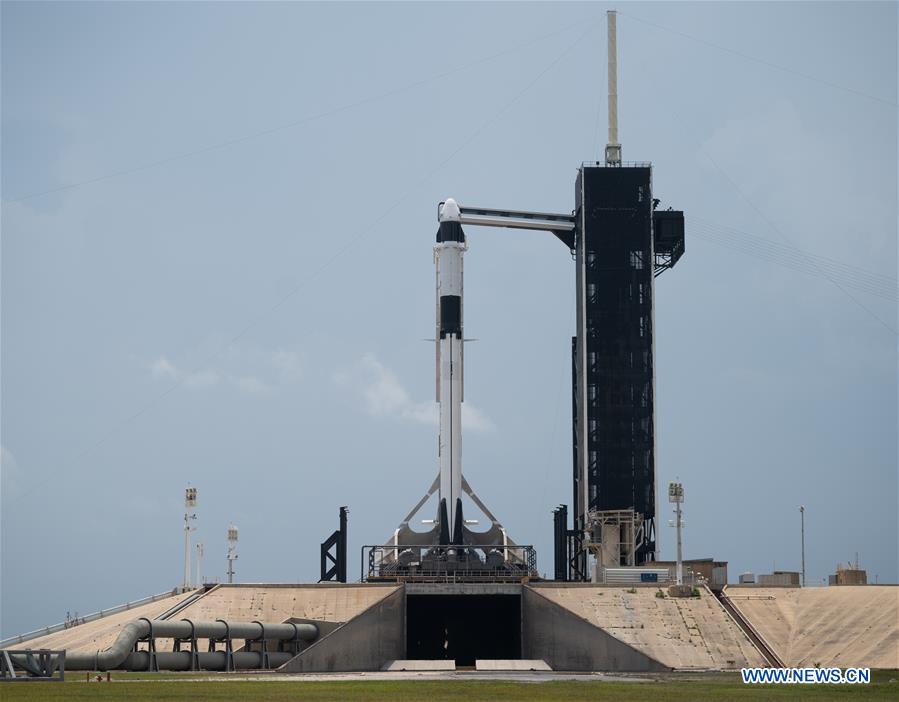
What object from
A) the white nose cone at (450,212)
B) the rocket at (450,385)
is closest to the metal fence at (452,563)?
the rocket at (450,385)

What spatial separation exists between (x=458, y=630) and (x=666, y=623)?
58.5 feet

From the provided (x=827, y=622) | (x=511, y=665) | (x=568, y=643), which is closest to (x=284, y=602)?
(x=511, y=665)

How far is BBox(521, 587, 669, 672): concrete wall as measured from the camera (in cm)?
5612

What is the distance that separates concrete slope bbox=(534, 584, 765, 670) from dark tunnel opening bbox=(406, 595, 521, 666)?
8693 millimetres

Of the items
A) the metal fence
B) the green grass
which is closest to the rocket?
the metal fence

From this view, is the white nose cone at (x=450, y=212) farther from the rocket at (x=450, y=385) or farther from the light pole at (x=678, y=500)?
the light pole at (x=678, y=500)

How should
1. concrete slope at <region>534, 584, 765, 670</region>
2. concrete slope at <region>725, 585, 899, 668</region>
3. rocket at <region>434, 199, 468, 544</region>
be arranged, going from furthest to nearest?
rocket at <region>434, 199, 468, 544</region>
concrete slope at <region>534, 584, 765, 670</region>
concrete slope at <region>725, 585, 899, 668</region>

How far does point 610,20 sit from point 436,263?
21.8 m

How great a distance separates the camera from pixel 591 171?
8575 centimetres

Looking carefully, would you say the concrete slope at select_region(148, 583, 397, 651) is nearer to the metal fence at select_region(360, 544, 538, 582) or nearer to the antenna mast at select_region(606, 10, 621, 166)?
the metal fence at select_region(360, 544, 538, 582)

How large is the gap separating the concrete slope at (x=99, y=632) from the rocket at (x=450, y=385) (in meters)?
15.9

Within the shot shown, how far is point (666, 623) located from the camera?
5906 centimetres

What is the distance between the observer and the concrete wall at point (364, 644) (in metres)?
55.8

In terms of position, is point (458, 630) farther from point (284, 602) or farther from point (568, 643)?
point (568, 643)
